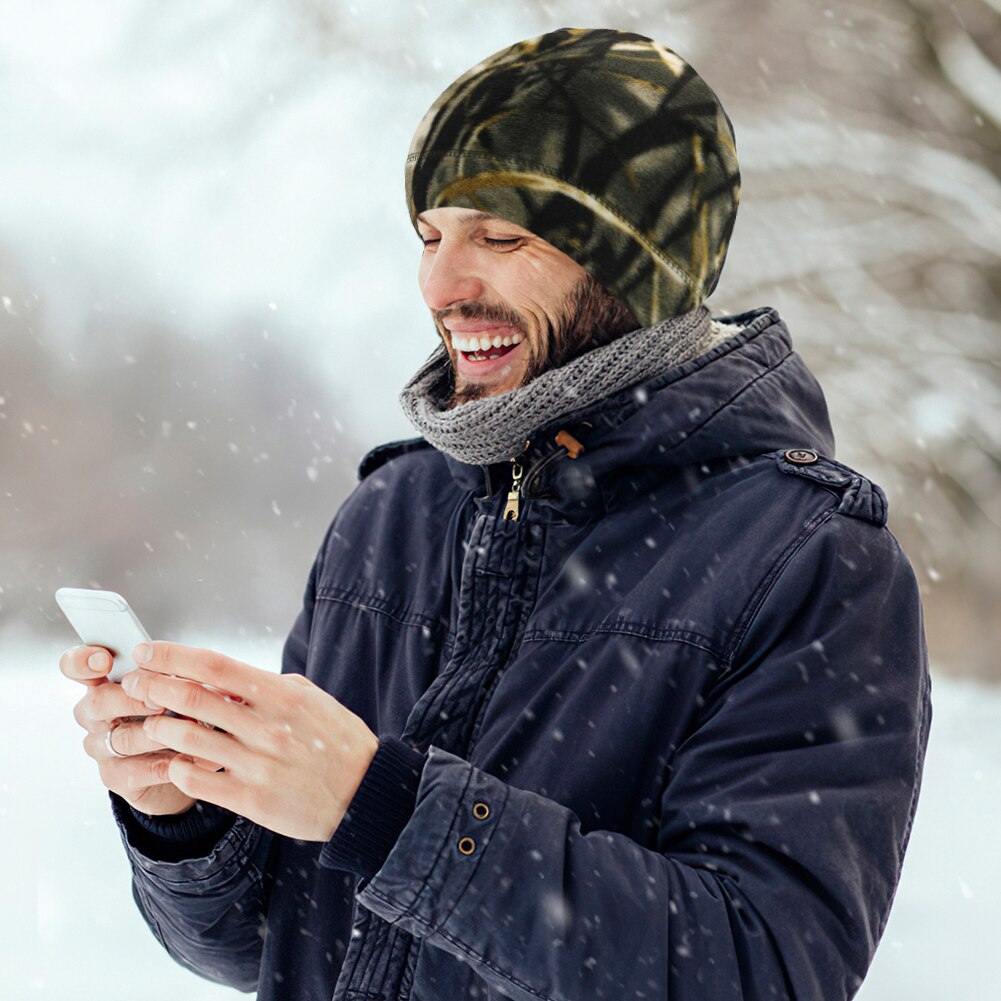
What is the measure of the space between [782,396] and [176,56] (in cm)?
690

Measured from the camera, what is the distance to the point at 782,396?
152cm

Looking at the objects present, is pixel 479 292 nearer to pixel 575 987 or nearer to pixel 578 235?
pixel 578 235

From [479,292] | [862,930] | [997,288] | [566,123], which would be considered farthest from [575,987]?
[997,288]

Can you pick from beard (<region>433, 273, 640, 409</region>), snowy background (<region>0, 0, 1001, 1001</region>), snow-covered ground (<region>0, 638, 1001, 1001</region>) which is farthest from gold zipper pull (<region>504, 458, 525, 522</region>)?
snowy background (<region>0, 0, 1001, 1001</region>)

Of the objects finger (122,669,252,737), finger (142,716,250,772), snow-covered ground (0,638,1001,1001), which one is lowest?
snow-covered ground (0,638,1001,1001)

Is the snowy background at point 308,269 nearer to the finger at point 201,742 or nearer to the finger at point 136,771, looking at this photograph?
the finger at point 136,771

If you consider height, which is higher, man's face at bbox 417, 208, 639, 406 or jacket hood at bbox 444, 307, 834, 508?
→ man's face at bbox 417, 208, 639, 406

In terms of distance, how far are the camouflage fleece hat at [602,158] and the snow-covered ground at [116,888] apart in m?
2.67

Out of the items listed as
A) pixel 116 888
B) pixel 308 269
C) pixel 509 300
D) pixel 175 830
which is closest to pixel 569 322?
pixel 509 300

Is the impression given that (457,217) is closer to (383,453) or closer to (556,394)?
(556,394)

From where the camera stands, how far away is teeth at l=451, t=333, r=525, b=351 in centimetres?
158

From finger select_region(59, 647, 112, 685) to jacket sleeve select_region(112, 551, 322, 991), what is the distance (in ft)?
0.90

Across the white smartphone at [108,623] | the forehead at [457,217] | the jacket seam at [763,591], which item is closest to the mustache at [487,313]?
the forehead at [457,217]

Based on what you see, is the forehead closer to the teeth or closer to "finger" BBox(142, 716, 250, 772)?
the teeth
